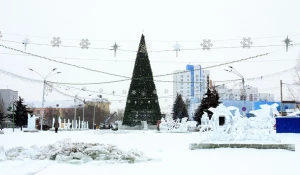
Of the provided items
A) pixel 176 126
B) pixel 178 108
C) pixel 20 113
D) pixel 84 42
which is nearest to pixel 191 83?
pixel 178 108

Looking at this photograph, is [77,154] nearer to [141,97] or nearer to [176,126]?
[176,126]

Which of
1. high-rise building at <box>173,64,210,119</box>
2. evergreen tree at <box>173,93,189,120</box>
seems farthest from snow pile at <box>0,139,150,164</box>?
evergreen tree at <box>173,93,189,120</box>

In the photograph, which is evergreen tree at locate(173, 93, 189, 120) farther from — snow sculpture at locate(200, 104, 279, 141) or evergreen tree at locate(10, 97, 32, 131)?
snow sculpture at locate(200, 104, 279, 141)

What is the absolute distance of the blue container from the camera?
109 feet

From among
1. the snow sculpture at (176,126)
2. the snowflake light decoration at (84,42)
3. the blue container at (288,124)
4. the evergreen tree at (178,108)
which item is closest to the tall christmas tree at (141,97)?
the snow sculpture at (176,126)

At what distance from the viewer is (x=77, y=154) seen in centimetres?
1106

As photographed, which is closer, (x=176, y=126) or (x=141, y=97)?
(x=176, y=126)

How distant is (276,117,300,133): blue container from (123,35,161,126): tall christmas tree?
18461 millimetres

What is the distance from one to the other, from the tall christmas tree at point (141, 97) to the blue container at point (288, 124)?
1846cm

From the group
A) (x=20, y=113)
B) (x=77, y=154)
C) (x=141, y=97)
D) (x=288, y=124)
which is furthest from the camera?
(x=20, y=113)

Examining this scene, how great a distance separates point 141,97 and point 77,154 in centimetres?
3724

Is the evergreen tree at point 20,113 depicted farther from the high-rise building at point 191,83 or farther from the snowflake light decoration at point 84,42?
the snowflake light decoration at point 84,42

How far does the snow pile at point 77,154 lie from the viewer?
10.9 metres

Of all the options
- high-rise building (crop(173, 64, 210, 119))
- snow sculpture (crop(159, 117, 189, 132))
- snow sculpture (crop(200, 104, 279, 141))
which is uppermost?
high-rise building (crop(173, 64, 210, 119))
